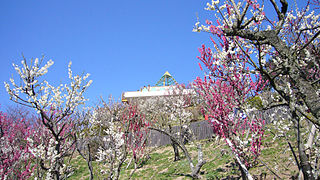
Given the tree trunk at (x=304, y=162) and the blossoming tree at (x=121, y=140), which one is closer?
the tree trunk at (x=304, y=162)

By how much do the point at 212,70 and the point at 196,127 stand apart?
11.4 metres

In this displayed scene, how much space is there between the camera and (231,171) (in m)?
6.86

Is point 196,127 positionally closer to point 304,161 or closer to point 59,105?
point 59,105

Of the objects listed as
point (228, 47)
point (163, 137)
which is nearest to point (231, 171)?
point (228, 47)

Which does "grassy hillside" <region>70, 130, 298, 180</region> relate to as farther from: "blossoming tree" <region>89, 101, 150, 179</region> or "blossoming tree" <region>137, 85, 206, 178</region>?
"blossoming tree" <region>89, 101, 150, 179</region>

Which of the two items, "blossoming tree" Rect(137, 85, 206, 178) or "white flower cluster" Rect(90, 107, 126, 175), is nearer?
"white flower cluster" Rect(90, 107, 126, 175)

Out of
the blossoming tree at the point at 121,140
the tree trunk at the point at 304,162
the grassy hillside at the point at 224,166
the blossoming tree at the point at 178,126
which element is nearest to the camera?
the tree trunk at the point at 304,162

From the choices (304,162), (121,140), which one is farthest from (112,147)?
(304,162)

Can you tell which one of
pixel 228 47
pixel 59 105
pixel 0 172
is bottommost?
pixel 0 172

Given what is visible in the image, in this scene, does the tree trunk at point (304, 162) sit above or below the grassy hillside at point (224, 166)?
above

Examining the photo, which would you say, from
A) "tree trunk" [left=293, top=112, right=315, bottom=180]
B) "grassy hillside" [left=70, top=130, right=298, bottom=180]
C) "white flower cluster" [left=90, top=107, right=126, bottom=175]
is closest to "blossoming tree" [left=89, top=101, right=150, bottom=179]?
"white flower cluster" [left=90, top=107, right=126, bottom=175]

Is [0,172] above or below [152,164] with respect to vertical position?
above

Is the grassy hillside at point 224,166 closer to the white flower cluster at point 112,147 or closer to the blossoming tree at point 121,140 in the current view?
the blossoming tree at point 121,140

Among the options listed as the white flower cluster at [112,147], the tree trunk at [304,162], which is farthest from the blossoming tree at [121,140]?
the tree trunk at [304,162]
